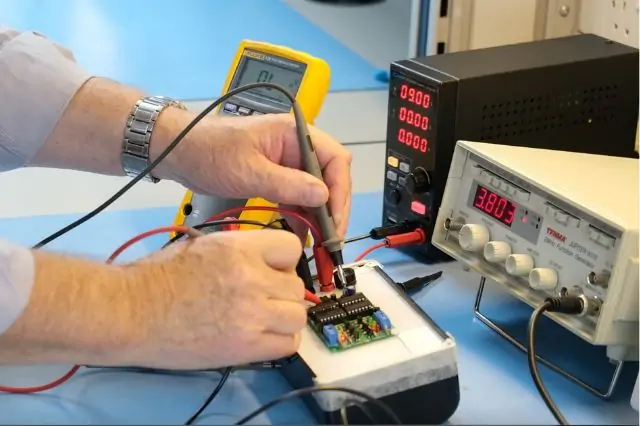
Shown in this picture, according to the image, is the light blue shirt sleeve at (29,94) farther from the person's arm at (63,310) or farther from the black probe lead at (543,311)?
the black probe lead at (543,311)

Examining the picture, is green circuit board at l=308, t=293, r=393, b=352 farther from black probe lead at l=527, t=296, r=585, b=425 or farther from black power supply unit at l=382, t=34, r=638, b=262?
black power supply unit at l=382, t=34, r=638, b=262

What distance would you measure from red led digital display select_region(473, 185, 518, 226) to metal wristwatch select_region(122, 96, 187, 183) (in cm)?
32

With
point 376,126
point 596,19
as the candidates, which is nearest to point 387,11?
point 376,126

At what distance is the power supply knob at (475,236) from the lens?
2.68 ft

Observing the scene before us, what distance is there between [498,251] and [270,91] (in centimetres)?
34

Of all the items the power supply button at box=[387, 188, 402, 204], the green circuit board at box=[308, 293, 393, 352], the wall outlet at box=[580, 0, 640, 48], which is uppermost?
the wall outlet at box=[580, 0, 640, 48]

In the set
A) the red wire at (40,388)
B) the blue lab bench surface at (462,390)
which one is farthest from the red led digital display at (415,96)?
the red wire at (40,388)

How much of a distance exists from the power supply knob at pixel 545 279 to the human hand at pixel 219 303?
215mm

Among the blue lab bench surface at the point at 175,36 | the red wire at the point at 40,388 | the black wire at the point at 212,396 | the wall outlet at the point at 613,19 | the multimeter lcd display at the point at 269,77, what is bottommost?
the red wire at the point at 40,388

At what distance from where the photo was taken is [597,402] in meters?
0.73

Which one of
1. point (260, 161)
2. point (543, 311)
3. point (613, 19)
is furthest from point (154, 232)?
point (613, 19)

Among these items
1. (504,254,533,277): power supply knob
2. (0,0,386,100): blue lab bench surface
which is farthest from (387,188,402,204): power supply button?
(0,0,386,100): blue lab bench surface

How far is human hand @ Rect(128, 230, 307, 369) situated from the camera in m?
0.63

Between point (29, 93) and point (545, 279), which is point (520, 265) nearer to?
point (545, 279)
